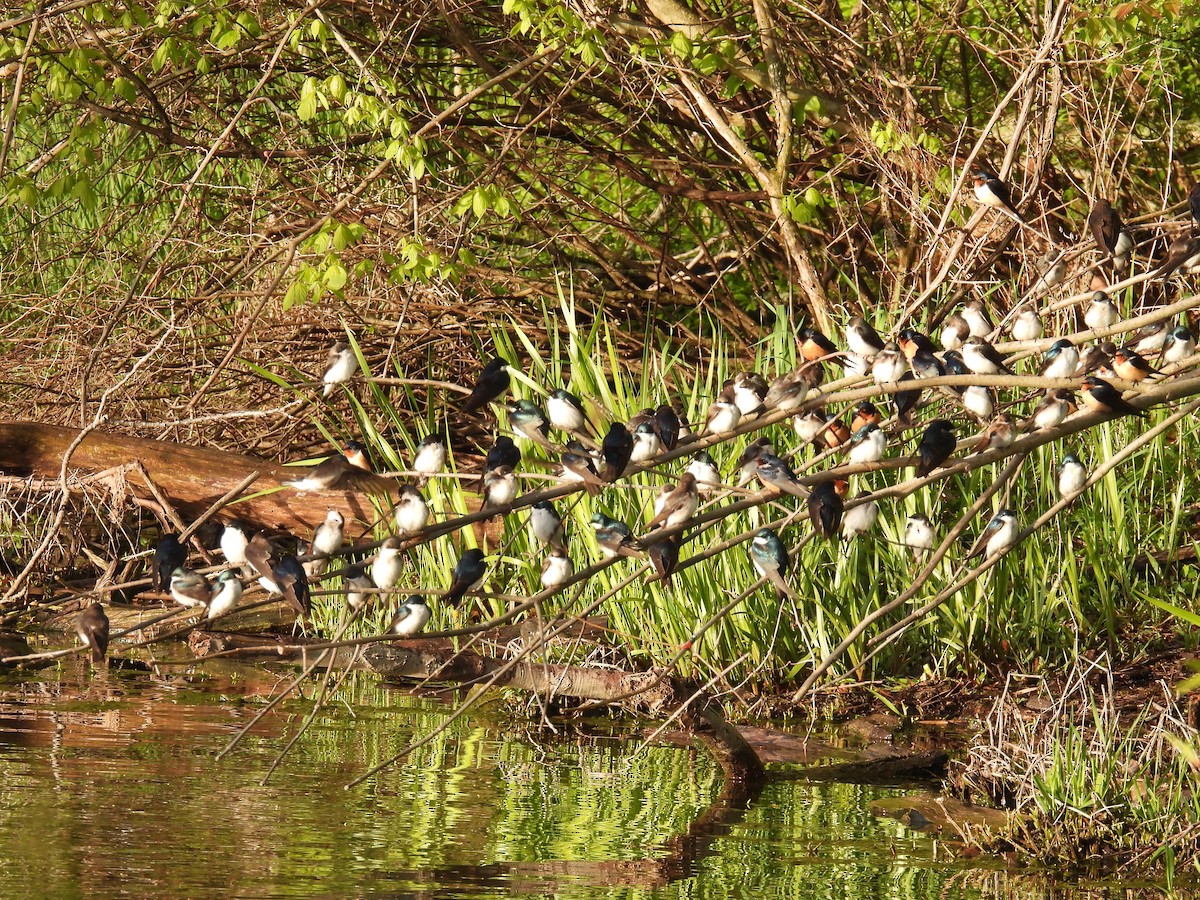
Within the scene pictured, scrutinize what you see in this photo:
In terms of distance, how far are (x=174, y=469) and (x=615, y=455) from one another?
16.0ft

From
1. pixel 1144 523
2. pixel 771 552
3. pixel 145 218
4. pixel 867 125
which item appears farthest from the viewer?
pixel 145 218

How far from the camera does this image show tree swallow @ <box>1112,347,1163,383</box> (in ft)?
17.0

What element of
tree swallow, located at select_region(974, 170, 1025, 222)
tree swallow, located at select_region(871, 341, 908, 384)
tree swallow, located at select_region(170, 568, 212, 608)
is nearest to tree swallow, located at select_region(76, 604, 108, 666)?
tree swallow, located at select_region(170, 568, 212, 608)

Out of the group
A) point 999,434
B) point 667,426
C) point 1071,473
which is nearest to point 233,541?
point 667,426

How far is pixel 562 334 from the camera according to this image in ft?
34.4

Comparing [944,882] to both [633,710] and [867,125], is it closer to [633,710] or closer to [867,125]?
[633,710]

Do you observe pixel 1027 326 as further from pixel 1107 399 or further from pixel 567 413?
pixel 567 413

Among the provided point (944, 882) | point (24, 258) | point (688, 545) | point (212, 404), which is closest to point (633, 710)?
point (688, 545)

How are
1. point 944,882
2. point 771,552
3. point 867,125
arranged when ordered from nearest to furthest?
point 944,882 < point 771,552 < point 867,125

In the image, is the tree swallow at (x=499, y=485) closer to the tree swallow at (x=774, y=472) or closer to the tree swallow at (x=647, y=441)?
the tree swallow at (x=647, y=441)

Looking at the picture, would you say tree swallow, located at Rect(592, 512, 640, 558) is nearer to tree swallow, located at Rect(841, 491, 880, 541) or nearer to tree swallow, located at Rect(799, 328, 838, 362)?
tree swallow, located at Rect(841, 491, 880, 541)

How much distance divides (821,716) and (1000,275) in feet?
11.8

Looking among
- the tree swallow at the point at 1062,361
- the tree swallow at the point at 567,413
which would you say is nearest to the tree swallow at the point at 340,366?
the tree swallow at the point at 567,413

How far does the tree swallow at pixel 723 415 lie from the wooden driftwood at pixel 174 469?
312cm
